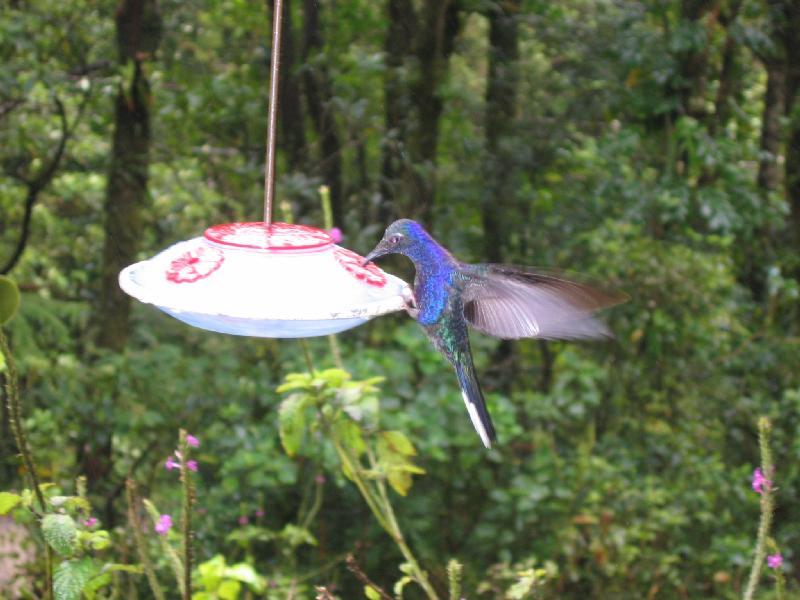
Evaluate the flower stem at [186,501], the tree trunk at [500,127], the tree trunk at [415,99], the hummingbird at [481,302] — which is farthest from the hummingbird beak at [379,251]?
the tree trunk at [500,127]

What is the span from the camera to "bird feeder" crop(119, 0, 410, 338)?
1510 millimetres

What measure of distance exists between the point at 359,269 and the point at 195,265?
287 mm

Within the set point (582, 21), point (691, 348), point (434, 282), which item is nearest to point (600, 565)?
point (691, 348)

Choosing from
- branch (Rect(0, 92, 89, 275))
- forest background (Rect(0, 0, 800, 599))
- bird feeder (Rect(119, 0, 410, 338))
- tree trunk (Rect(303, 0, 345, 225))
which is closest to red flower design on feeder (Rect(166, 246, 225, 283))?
bird feeder (Rect(119, 0, 410, 338))

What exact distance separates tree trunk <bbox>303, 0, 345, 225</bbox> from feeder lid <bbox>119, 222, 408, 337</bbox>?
9.33 feet

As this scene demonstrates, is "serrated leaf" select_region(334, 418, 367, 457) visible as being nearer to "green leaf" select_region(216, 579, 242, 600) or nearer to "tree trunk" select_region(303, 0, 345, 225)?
"green leaf" select_region(216, 579, 242, 600)

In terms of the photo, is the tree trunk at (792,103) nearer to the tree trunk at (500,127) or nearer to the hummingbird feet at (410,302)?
the tree trunk at (500,127)

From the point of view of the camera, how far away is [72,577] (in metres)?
1.42

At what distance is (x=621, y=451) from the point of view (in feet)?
14.3

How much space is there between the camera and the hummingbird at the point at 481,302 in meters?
1.51

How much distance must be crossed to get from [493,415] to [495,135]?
2118mm

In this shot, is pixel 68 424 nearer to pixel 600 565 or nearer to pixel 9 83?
pixel 9 83

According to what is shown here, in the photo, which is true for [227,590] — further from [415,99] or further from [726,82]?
[726,82]

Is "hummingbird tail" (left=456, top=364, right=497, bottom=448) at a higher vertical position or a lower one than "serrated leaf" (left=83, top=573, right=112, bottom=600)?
higher
